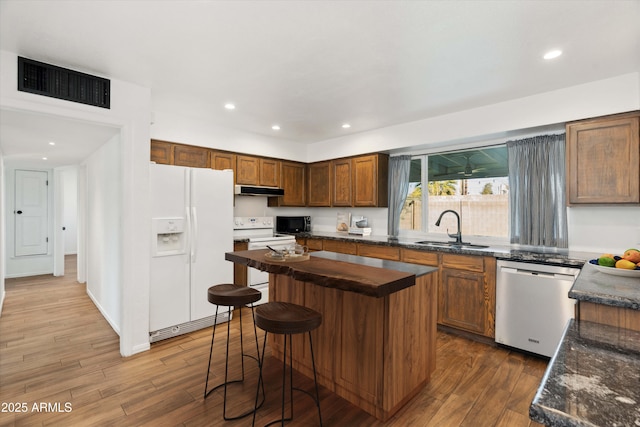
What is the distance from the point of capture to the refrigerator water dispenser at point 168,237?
318 centimetres

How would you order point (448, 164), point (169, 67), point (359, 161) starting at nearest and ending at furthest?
point (169, 67)
point (448, 164)
point (359, 161)

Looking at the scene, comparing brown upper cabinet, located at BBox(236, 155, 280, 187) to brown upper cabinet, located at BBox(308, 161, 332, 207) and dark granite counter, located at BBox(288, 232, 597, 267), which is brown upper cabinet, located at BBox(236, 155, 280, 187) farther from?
dark granite counter, located at BBox(288, 232, 597, 267)

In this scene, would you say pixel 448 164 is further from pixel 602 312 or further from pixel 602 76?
pixel 602 312

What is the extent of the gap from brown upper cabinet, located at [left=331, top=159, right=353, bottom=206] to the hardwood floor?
241 centimetres

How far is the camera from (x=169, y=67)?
8.66 feet

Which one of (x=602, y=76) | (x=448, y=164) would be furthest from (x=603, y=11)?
(x=448, y=164)

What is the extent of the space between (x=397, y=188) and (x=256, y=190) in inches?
83.6

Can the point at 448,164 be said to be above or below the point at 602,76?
below

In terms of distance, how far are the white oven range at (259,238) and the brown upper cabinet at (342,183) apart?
1.00m

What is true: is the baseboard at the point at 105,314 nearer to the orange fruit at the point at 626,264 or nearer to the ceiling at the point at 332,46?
the ceiling at the point at 332,46

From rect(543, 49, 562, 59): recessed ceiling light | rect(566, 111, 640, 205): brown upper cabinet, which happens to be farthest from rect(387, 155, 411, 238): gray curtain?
rect(543, 49, 562, 59): recessed ceiling light

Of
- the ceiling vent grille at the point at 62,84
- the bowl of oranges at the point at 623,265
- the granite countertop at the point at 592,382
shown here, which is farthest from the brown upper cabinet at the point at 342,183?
the granite countertop at the point at 592,382

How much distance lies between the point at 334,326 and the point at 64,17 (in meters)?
2.74

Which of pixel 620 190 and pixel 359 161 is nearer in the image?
pixel 620 190
